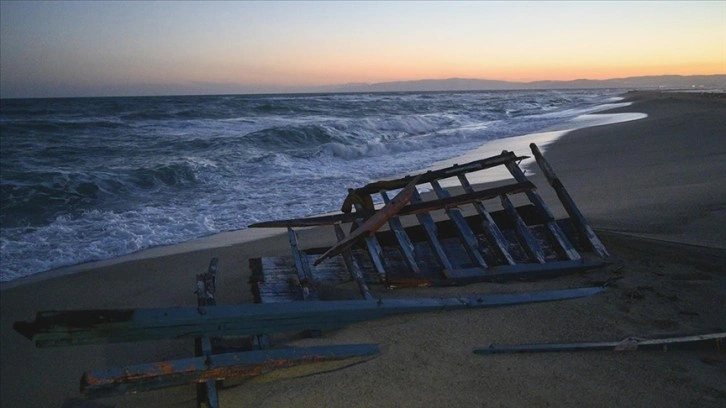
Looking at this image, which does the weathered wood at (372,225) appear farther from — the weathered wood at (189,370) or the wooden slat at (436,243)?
the weathered wood at (189,370)

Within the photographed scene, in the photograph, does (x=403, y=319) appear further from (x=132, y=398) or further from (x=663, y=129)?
(x=663, y=129)

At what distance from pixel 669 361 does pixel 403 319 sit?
1518 millimetres

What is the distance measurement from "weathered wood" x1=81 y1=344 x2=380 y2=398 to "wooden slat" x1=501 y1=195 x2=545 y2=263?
210 cm

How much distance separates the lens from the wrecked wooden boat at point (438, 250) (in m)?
3.64

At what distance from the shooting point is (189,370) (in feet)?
6.84

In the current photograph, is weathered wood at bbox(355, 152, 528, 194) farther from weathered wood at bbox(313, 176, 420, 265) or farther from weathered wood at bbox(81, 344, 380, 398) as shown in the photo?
weathered wood at bbox(81, 344, 380, 398)

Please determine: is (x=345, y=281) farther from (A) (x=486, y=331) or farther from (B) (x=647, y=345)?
(B) (x=647, y=345)

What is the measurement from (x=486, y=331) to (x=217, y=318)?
5.46 feet

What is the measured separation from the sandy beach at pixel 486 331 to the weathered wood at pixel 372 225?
0.74m

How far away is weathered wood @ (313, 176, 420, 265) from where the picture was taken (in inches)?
148

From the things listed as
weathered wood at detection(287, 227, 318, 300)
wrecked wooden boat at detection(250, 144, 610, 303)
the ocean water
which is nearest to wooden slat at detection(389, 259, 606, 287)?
wrecked wooden boat at detection(250, 144, 610, 303)

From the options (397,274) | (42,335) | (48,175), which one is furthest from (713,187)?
(48,175)

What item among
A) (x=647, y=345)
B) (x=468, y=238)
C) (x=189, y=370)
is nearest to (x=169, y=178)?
(x=468, y=238)

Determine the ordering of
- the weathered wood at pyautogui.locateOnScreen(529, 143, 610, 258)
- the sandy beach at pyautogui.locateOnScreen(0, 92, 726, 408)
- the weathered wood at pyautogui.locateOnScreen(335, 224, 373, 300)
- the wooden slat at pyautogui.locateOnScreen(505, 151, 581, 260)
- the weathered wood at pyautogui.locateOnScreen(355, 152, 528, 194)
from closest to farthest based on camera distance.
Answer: the sandy beach at pyautogui.locateOnScreen(0, 92, 726, 408) → the weathered wood at pyautogui.locateOnScreen(335, 224, 373, 300) → the wooden slat at pyautogui.locateOnScreen(505, 151, 581, 260) → the weathered wood at pyautogui.locateOnScreen(529, 143, 610, 258) → the weathered wood at pyautogui.locateOnScreen(355, 152, 528, 194)
